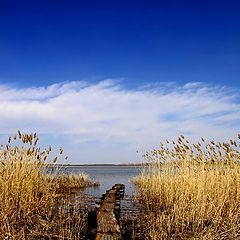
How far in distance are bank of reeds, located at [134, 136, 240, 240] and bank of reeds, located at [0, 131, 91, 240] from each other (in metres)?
1.39

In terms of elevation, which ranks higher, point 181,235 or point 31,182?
point 31,182

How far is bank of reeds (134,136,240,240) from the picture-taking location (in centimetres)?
554

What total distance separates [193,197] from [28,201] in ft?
10.3

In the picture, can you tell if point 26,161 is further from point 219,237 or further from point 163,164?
point 163,164

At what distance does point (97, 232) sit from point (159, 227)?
1140 millimetres

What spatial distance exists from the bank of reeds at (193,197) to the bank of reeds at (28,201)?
4.55 feet

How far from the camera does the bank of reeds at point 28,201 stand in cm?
522

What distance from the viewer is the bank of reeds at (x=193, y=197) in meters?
5.54

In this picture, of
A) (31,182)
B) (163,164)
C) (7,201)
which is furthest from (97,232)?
(163,164)

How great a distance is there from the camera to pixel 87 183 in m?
20.1

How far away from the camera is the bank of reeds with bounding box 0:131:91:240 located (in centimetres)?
522

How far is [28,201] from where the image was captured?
6020mm

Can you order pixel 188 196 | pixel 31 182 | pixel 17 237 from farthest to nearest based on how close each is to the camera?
pixel 188 196
pixel 31 182
pixel 17 237

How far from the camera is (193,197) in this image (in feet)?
22.9
